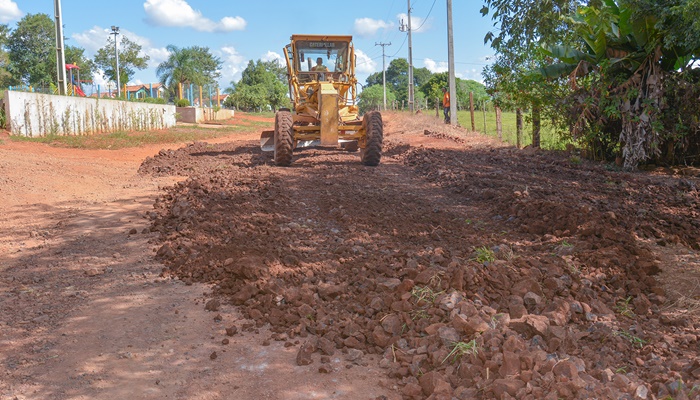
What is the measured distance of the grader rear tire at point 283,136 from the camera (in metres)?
12.0

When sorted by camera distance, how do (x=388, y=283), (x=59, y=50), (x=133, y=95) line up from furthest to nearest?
(x=133, y=95), (x=59, y=50), (x=388, y=283)

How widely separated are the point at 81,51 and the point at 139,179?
6263 centimetres

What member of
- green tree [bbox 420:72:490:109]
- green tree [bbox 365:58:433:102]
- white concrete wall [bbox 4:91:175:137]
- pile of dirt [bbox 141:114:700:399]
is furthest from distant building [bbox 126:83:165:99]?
green tree [bbox 365:58:433:102]

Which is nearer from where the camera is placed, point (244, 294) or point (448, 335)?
point (448, 335)

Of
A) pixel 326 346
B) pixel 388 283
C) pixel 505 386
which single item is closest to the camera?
pixel 505 386

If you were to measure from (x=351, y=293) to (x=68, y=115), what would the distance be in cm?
1831

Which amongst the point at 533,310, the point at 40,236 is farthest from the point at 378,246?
the point at 40,236

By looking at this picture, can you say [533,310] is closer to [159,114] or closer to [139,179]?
[139,179]

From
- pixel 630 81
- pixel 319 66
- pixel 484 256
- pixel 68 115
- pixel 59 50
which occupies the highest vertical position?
pixel 59 50

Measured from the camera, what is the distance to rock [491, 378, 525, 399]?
294 centimetres

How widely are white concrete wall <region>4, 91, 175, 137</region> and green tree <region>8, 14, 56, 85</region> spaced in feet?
128

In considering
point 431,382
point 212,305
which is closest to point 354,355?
point 431,382

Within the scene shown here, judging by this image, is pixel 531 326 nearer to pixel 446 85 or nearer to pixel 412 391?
pixel 412 391

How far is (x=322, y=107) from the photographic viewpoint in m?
12.1
